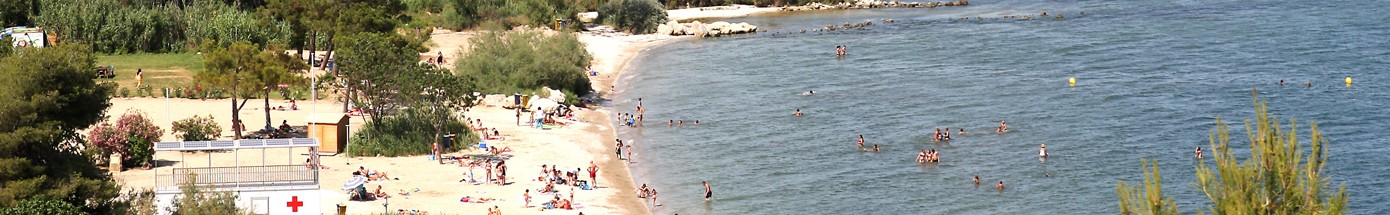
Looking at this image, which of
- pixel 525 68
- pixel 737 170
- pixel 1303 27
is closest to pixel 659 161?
pixel 737 170

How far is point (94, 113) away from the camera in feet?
111

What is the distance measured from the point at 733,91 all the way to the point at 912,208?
1001 inches

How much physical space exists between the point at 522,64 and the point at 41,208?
3223 cm

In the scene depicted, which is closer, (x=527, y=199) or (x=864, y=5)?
(x=527, y=199)

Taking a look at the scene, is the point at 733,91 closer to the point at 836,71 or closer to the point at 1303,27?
the point at 836,71

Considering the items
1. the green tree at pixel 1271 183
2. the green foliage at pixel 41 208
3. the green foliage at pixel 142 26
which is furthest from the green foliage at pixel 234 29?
the green tree at pixel 1271 183

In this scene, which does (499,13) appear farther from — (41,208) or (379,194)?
(41,208)

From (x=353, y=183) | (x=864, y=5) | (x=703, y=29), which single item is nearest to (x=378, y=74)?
(x=353, y=183)

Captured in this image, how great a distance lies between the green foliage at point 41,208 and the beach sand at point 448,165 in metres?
3.90

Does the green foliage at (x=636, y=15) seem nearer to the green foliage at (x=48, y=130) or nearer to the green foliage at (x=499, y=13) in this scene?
the green foliage at (x=499, y=13)

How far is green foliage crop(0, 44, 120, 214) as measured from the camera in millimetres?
30594

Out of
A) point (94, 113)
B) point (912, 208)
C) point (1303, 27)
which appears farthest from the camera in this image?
point (1303, 27)

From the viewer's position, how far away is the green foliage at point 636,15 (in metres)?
94.1

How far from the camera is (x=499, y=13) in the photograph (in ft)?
296
